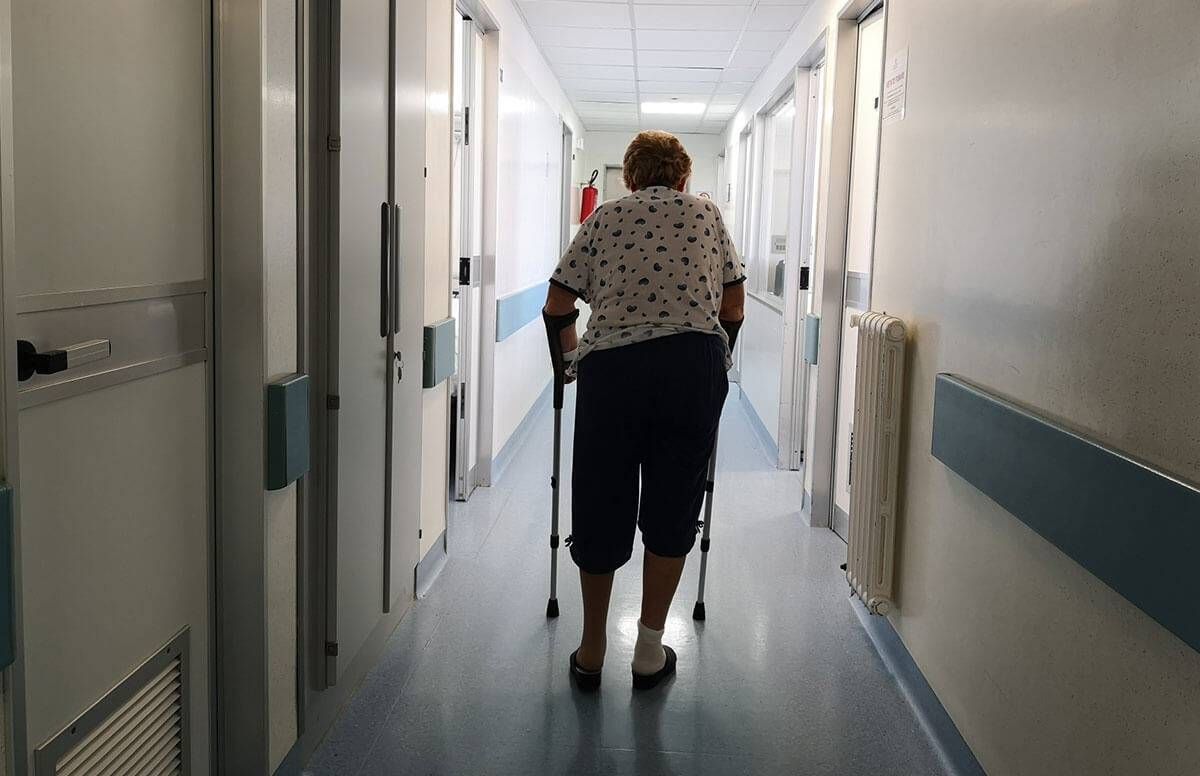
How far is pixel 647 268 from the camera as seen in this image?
2777mm

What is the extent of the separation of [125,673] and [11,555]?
1.83 ft

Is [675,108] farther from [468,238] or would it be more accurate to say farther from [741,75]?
[468,238]

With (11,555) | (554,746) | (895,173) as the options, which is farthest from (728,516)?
(11,555)

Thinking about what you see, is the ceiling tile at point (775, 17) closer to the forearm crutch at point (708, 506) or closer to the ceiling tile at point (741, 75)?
the ceiling tile at point (741, 75)

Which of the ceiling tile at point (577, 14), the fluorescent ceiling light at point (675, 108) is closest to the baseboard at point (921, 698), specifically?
the ceiling tile at point (577, 14)

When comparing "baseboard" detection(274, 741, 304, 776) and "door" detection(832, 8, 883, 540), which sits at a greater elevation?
"door" detection(832, 8, 883, 540)

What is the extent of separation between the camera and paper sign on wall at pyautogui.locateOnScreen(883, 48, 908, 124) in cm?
336

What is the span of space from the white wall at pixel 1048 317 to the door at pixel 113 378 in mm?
1681

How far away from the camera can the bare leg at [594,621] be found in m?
3.01

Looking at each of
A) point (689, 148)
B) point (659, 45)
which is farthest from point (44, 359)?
point (689, 148)

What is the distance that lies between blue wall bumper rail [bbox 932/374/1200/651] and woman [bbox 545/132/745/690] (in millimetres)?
715

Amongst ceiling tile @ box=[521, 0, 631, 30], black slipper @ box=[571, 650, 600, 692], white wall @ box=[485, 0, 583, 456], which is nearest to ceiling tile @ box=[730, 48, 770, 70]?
ceiling tile @ box=[521, 0, 631, 30]

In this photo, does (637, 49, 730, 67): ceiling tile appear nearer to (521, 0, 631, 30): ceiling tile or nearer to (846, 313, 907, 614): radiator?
(521, 0, 631, 30): ceiling tile

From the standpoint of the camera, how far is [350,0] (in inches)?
98.7
